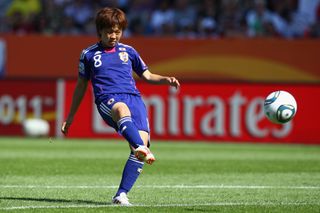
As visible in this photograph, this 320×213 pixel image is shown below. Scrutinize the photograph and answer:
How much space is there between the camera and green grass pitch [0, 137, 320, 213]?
8922 mm

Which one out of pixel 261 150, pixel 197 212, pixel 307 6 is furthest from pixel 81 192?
pixel 307 6

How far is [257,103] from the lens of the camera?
20.6 m

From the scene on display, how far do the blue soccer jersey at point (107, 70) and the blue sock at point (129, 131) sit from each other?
449 mm

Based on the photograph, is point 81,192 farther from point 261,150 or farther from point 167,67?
point 167,67

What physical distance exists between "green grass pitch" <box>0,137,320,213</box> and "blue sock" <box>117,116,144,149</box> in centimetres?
65

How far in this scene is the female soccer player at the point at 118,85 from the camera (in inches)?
350

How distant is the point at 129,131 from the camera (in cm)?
870

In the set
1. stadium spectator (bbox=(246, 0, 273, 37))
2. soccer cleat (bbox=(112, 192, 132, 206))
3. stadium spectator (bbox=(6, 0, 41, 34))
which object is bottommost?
stadium spectator (bbox=(6, 0, 41, 34))

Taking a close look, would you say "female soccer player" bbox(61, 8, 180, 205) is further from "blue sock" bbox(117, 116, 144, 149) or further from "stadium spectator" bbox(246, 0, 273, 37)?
"stadium spectator" bbox(246, 0, 273, 37)

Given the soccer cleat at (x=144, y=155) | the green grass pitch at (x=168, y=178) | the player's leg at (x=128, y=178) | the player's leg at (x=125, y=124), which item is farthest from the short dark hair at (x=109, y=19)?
the green grass pitch at (x=168, y=178)

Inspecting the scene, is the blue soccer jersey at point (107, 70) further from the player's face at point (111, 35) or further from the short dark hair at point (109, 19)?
the short dark hair at point (109, 19)

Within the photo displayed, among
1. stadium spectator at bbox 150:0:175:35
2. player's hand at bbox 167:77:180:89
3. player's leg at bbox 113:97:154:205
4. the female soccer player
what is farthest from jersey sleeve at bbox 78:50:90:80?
stadium spectator at bbox 150:0:175:35

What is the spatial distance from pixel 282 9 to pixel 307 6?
27.1 inches

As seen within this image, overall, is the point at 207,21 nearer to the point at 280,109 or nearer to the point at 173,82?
the point at 280,109
